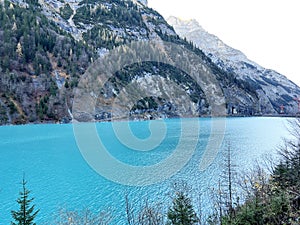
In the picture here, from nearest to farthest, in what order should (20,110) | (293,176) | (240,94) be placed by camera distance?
(293,176), (20,110), (240,94)

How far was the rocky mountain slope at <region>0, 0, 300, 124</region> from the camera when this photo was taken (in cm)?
9225

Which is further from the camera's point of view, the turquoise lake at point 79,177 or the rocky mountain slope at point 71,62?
the rocky mountain slope at point 71,62

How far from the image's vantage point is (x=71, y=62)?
112 m

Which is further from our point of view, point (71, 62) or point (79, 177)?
point (71, 62)

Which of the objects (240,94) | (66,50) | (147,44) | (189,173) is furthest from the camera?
(240,94)

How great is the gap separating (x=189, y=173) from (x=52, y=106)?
7377 cm

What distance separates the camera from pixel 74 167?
3509cm

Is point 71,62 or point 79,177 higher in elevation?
point 71,62

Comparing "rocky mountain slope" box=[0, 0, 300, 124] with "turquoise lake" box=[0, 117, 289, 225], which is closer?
"turquoise lake" box=[0, 117, 289, 225]

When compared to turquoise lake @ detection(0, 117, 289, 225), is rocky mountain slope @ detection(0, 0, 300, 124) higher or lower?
higher

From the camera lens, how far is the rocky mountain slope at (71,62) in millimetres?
92250

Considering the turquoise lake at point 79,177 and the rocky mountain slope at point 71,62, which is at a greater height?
the rocky mountain slope at point 71,62

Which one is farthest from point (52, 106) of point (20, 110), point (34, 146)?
point (34, 146)

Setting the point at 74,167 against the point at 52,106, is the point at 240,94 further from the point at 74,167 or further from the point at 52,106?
the point at 74,167
